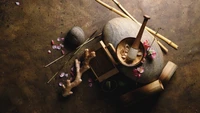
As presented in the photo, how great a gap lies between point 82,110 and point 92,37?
1380 mm

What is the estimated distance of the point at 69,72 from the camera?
5.02 metres

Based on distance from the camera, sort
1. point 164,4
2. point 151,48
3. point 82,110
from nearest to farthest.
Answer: point 151,48 < point 82,110 < point 164,4

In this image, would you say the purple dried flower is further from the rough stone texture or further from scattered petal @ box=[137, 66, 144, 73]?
scattered petal @ box=[137, 66, 144, 73]

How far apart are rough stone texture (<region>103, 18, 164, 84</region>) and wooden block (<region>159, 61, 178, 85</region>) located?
8cm

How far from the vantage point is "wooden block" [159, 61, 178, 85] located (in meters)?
4.79

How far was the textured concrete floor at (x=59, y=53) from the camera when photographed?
16.2ft

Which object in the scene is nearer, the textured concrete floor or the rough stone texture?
the rough stone texture

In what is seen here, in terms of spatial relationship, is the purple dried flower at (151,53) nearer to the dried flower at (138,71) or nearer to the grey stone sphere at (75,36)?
the dried flower at (138,71)

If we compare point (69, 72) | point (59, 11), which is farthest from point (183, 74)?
point (59, 11)

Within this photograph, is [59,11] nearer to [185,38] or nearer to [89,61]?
[89,61]

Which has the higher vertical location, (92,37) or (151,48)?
(92,37)

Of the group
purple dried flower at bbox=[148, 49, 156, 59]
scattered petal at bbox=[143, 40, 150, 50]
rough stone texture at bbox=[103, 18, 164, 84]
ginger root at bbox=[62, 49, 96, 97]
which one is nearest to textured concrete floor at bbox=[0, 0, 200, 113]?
ginger root at bbox=[62, 49, 96, 97]

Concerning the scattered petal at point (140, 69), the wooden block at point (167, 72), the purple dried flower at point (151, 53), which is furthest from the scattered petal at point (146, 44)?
the wooden block at point (167, 72)

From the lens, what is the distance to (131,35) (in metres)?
4.72
